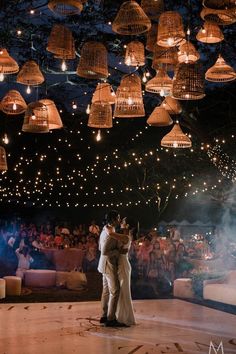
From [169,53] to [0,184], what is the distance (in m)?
20.0

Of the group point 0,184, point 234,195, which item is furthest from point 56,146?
point 234,195

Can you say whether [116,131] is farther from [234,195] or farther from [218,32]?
[218,32]

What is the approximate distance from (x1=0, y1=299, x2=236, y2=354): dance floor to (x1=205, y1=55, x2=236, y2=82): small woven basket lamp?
3.10 metres

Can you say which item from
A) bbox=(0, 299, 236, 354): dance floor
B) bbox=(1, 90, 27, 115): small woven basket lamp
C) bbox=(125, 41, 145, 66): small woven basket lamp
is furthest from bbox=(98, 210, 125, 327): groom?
bbox=(125, 41, 145, 66): small woven basket lamp

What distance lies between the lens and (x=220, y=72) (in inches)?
238

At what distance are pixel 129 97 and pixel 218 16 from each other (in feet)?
4.40

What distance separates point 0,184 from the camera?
983 inches

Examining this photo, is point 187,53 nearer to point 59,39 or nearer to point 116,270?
point 59,39

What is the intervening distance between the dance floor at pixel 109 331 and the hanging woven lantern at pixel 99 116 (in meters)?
2.64

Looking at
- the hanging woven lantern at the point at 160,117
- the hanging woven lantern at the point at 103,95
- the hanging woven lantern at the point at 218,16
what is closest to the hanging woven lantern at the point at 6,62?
the hanging woven lantern at the point at 103,95

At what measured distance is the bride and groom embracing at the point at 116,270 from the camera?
716 cm

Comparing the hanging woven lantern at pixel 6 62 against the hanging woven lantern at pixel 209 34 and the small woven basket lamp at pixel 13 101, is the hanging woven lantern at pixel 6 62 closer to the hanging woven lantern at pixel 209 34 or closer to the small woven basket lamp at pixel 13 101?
the small woven basket lamp at pixel 13 101

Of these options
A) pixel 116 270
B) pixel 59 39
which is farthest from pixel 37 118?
pixel 116 270

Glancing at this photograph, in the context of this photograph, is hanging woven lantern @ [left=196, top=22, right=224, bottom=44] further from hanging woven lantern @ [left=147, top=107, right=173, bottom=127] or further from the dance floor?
the dance floor
